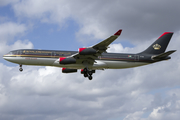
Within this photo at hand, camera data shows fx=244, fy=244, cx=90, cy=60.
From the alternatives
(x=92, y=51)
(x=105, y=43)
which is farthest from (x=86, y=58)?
(x=105, y=43)

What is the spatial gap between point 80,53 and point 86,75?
32.6ft

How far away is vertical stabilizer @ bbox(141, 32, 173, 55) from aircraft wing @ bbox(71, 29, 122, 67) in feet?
46.5

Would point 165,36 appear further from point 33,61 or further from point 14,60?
point 14,60

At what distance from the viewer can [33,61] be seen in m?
49.8

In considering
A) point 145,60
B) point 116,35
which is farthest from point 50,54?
point 145,60

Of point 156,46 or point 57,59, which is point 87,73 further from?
point 156,46

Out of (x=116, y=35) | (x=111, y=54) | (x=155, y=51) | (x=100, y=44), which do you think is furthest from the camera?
(x=155, y=51)

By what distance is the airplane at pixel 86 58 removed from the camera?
4800 cm

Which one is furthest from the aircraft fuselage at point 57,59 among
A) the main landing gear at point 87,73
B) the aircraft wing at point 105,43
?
the aircraft wing at point 105,43

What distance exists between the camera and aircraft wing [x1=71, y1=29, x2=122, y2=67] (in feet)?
144

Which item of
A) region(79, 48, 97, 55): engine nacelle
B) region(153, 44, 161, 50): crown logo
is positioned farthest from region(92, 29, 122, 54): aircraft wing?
region(153, 44, 161, 50): crown logo

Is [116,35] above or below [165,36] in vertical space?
below

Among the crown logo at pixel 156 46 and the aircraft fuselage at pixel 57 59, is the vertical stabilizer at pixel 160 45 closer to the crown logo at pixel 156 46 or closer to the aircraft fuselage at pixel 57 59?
the crown logo at pixel 156 46

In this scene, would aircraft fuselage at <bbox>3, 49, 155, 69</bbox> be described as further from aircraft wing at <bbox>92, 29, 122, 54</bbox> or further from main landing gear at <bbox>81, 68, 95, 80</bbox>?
aircraft wing at <bbox>92, 29, 122, 54</bbox>
